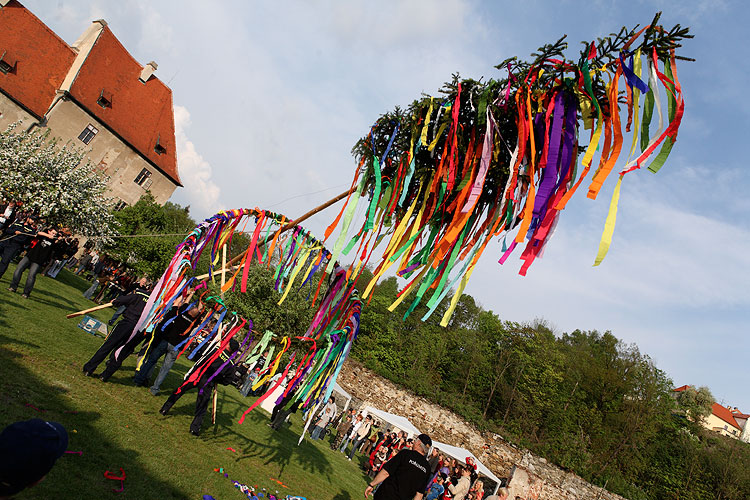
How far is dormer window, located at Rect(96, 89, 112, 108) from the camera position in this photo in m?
33.6

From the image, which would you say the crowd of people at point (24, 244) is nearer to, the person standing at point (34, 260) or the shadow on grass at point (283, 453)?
the person standing at point (34, 260)

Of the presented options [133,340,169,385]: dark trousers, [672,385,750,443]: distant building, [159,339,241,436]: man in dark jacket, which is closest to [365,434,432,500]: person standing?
[159,339,241,436]: man in dark jacket

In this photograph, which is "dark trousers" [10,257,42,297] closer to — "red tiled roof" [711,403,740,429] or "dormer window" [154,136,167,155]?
"dormer window" [154,136,167,155]

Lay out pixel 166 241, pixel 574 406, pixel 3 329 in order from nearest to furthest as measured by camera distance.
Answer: pixel 3 329 → pixel 166 241 → pixel 574 406

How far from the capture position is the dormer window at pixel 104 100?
3357 cm

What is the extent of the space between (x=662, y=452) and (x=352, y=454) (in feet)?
70.0

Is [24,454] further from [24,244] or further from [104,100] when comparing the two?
[104,100]

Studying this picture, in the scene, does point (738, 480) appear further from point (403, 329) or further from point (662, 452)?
point (403, 329)

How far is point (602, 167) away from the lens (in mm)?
2805

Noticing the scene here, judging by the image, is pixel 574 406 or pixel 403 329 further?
pixel 403 329

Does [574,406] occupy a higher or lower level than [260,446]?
higher

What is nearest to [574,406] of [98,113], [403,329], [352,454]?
[403,329]

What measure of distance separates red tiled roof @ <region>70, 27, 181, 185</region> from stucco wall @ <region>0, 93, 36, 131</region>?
3.62m

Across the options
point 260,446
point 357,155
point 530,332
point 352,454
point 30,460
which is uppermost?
point 530,332
